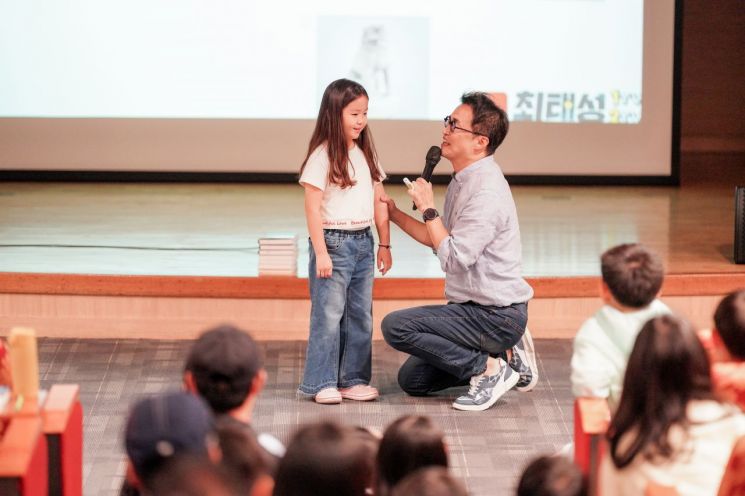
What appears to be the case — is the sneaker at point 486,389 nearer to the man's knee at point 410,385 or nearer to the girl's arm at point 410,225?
the man's knee at point 410,385

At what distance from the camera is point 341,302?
398 centimetres

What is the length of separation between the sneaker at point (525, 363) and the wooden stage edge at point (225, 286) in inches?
28.3

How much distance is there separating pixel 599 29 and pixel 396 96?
Answer: 1.50 m

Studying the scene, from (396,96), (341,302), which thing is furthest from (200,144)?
(341,302)

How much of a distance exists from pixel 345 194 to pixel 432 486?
231 centimetres

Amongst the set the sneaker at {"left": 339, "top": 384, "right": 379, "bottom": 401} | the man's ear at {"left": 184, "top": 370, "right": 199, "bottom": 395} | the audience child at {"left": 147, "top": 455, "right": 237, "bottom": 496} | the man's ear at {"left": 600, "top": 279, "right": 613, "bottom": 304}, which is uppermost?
the man's ear at {"left": 600, "top": 279, "right": 613, "bottom": 304}

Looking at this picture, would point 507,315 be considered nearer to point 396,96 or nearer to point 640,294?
point 640,294

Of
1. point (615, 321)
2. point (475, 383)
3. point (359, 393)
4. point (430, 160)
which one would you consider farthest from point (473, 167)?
point (615, 321)

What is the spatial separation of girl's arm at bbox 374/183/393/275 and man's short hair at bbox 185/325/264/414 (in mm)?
1883

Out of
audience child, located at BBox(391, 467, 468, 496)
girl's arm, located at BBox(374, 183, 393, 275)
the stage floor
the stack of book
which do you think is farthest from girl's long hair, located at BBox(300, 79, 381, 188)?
audience child, located at BBox(391, 467, 468, 496)

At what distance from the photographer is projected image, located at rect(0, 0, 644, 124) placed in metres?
7.88

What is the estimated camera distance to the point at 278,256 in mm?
4797

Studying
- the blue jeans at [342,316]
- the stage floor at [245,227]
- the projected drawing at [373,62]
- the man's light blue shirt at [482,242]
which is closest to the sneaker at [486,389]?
the man's light blue shirt at [482,242]

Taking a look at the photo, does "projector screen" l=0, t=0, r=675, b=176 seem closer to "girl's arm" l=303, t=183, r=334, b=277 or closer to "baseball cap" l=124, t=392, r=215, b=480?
"girl's arm" l=303, t=183, r=334, b=277
